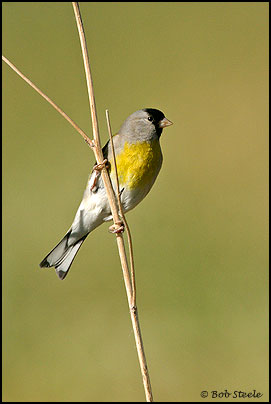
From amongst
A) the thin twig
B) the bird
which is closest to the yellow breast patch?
the bird

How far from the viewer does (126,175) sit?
2516 mm

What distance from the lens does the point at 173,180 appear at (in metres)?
4.54

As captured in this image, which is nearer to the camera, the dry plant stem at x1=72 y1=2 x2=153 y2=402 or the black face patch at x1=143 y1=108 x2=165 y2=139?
the dry plant stem at x1=72 y1=2 x2=153 y2=402

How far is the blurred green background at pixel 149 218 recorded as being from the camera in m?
3.50

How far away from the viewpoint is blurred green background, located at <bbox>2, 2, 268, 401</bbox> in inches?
138

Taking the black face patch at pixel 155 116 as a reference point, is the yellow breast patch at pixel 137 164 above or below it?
below

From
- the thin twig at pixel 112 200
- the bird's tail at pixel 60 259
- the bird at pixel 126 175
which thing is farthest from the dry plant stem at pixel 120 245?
the bird's tail at pixel 60 259

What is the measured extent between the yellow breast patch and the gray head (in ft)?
0.13

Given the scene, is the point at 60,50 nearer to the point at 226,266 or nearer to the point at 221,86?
the point at 221,86

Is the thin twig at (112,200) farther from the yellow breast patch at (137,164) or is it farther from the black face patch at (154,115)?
the black face patch at (154,115)

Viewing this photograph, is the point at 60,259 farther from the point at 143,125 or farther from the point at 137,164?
the point at 143,125

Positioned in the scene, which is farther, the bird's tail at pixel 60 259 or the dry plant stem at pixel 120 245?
the bird's tail at pixel 60 259

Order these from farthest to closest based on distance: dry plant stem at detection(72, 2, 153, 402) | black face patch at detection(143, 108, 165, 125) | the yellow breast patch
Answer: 1. black face patch at detection(143, 108, 165, 125)
2. the yellow breast patch
3. dry plant stem at detection(72, 2, 153, 402)

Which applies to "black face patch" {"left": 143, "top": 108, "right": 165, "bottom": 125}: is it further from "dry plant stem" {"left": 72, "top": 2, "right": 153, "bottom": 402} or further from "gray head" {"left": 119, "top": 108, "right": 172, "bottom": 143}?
"dry plant stem" {"left": 72, "top": 2, "right": 153, "bottom": 402}
